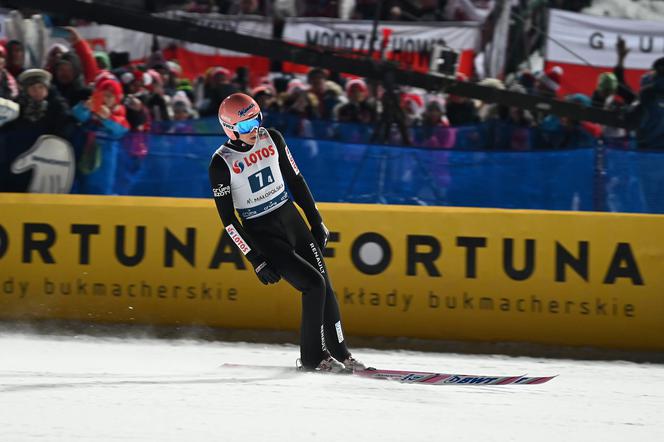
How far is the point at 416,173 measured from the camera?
31.3 ft

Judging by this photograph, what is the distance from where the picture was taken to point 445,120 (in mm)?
11750

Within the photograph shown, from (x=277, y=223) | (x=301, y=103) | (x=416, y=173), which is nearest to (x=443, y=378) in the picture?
(x=277, y=223)

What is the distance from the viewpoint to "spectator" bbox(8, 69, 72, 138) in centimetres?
966

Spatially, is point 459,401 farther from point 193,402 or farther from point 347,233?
point 347,233

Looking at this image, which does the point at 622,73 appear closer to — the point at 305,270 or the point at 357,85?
the point at 357,85

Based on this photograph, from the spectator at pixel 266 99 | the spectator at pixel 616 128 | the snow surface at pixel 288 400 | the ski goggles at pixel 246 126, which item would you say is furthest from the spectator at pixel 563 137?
the ski goggles at pixel 246 126

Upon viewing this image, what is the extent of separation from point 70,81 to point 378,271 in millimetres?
3815

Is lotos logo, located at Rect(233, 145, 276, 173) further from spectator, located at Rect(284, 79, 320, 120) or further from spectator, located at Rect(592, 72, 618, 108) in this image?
spectator, located at Rect(592, 72, 618, 108)

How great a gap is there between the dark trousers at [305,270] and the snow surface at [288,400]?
249 mm

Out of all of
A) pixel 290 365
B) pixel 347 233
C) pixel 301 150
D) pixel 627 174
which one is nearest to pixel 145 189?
pixel 301 150

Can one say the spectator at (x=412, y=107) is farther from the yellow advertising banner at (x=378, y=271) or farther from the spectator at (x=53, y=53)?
the spectator at (x=53, y=53)

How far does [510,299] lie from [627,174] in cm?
182

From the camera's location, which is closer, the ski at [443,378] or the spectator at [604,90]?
the ski at [443,378]

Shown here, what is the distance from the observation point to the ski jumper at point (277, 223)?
273 inches
